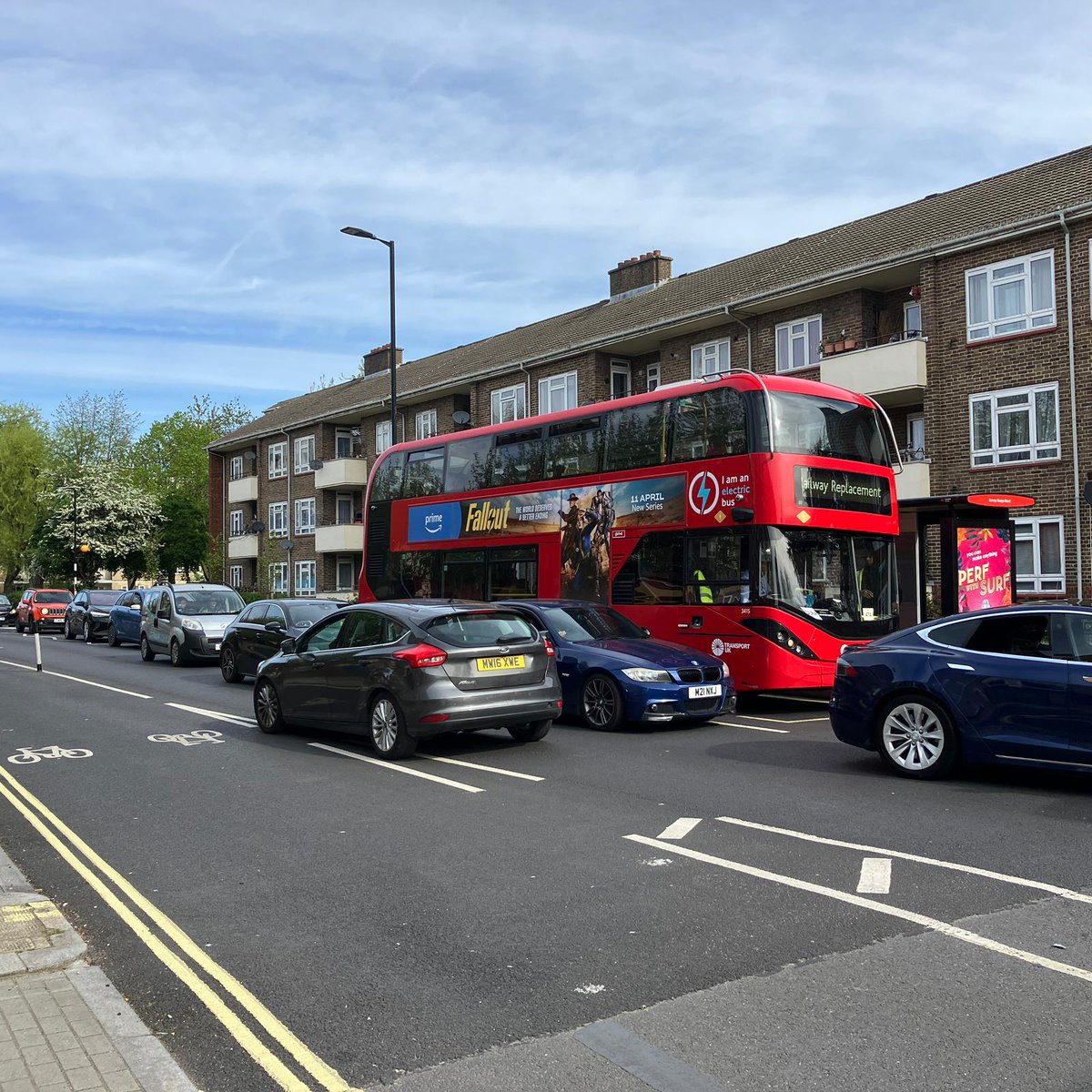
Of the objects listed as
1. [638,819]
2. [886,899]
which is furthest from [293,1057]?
[638,819]

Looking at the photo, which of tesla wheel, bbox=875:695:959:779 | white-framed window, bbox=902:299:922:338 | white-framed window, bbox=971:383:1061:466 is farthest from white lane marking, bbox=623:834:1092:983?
white-framed window, bbox=902:299:922:338

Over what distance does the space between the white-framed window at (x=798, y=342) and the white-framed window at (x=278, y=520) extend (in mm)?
29274

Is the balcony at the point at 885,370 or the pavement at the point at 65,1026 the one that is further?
the balcony at the point at 885,370

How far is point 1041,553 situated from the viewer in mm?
22641

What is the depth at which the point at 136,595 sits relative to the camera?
31250 mm

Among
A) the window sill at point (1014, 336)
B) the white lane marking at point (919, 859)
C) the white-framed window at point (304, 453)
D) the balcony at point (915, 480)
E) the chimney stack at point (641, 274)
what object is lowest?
the white lane marking at point (919, 859)

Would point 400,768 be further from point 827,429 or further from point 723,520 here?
point 827,429

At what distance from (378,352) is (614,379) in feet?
77.3

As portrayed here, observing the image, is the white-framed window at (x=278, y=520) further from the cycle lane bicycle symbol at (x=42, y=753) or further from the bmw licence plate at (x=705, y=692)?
the bmw licence plate at (x=705, y=692)

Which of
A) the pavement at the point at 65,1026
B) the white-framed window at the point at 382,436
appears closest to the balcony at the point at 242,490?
the white-framed window at the point at 382,436

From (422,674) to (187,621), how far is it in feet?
45.9

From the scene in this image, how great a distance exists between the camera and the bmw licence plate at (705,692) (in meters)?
12.1

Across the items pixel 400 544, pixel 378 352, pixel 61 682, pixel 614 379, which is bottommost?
pixel 61 682

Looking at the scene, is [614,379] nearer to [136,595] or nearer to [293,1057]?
[136,595]
